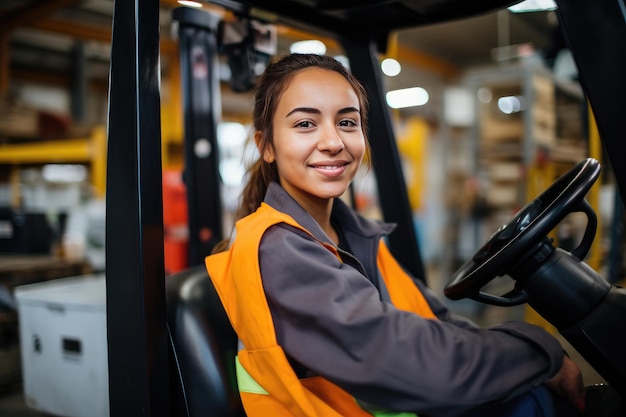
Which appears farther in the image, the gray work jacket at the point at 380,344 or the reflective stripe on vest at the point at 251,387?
the reflective stripe on vest at the point at 251,387

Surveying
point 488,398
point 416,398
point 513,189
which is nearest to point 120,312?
point 416,398

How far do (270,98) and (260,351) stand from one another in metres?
0.66

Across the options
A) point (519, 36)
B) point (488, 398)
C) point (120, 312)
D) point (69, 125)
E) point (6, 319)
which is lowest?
point (6, 319)

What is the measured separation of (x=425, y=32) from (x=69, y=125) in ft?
26.4

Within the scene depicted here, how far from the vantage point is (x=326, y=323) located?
1.19 metres

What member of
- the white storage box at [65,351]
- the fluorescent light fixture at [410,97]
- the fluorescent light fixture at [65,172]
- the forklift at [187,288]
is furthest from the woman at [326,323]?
the fluorescent light fixture at [410,97]

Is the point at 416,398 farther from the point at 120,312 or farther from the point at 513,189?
the point at 513,189

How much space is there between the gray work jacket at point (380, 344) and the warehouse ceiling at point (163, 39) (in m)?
4.53

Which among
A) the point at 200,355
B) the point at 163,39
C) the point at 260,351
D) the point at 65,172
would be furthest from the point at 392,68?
the point at 260,351

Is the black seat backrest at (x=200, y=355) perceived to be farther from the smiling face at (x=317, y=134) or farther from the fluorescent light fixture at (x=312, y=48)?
the fluorescent light fixture at (x=312, y=48)

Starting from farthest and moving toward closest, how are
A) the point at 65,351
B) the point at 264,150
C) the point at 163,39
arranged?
the point at 163,39 < the point at 65,351 < the point at 264,150

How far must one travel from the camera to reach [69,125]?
330 inches

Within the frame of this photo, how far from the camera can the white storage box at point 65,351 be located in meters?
2.47

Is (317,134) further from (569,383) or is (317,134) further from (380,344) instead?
(569,383)
